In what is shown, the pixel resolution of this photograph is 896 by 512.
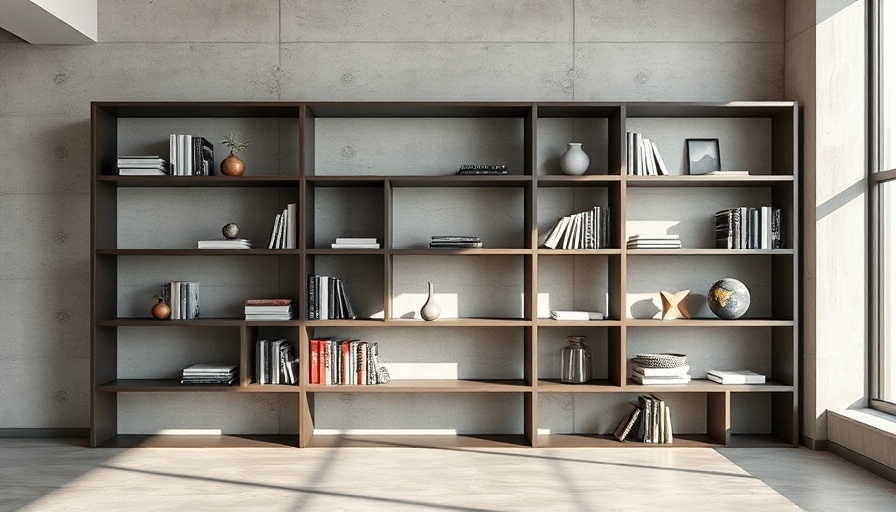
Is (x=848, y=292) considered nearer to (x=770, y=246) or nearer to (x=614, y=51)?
(x=770, y=246)

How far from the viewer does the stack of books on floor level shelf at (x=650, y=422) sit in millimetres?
5172

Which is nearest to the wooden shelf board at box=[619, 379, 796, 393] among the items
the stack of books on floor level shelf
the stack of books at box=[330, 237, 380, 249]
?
the stack of books on floor level shelf

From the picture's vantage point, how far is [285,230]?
16.9 ft

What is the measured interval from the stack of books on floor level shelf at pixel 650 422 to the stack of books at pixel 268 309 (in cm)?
227

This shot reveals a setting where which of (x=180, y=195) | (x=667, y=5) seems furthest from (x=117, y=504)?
(x=667, y=5)

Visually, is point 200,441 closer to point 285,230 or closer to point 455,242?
point 285,230

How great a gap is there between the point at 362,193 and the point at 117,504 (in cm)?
250

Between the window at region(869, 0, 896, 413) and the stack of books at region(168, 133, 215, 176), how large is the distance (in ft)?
13.6

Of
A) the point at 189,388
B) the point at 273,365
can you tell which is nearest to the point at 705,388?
the point at 273,365

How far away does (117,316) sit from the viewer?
18.1 feet

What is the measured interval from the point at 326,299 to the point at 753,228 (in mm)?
2725

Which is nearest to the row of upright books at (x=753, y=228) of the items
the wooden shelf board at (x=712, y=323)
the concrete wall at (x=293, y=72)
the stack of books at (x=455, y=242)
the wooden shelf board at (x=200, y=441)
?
the wooden shelf board at (x=712, y=323)

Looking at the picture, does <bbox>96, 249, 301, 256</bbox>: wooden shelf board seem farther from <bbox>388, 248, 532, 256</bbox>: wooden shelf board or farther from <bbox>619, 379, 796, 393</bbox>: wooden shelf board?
<bbox>619, 379, 796, 393</bbox>: wooden shelf board

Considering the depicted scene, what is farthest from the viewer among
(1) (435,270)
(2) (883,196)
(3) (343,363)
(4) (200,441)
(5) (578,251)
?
(1) (435,270)
